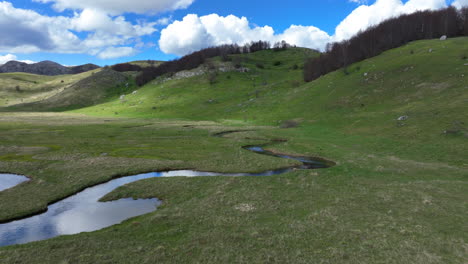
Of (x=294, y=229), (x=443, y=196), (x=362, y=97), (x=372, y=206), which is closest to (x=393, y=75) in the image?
(x=362, y=97)

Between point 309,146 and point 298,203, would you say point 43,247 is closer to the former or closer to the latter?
point 298,203

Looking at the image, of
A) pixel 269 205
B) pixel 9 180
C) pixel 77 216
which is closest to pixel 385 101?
pixel 269 205

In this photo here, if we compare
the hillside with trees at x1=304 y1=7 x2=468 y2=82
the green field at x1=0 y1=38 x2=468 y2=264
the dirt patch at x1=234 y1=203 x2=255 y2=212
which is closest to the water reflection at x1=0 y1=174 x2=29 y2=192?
the green field at x1=0 y1=38 x2=468 y2=264

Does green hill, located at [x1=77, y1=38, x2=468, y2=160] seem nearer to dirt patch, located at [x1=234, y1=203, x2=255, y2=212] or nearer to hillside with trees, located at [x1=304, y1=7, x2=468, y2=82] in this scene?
hillside with trees, located at [x1=304, y1=7, x2=468, y2=82]

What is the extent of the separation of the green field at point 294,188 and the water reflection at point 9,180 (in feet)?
5.26

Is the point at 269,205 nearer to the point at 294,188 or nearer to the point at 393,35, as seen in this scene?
the point at 294,188

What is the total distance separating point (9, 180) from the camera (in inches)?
1351

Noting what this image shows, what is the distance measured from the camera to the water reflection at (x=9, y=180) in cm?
3180

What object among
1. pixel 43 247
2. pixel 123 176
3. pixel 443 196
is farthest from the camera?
pixel 123 176

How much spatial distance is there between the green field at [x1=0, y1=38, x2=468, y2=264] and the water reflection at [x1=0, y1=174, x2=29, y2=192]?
5.26 ft

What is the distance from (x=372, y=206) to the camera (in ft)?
75.4

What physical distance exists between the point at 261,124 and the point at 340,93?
3245cm

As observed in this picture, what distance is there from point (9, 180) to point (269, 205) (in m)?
37.0

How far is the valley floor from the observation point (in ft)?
52.7
